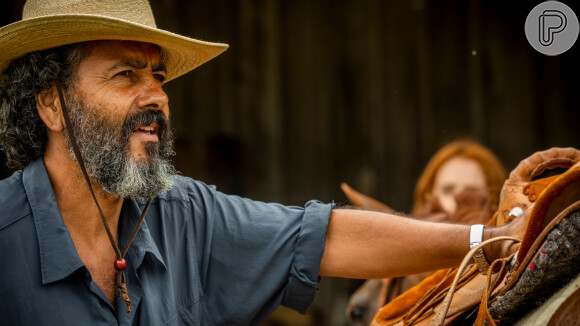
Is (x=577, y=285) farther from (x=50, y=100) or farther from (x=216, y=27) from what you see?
(x=216, y=27)

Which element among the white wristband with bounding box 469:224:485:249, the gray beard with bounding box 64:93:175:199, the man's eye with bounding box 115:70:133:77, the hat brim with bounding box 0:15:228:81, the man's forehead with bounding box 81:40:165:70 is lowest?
the white wristband with bounding box 469:224:485:249

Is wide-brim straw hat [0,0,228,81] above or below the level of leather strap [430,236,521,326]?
above

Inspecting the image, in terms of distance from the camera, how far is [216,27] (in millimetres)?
6109

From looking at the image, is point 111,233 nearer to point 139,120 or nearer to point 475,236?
point 139,120

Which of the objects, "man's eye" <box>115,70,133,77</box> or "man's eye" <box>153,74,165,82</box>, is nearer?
"man's eye" <box>115,70,133,77</box>

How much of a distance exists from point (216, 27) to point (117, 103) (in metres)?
4.28

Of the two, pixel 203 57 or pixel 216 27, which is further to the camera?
pixel 216 27

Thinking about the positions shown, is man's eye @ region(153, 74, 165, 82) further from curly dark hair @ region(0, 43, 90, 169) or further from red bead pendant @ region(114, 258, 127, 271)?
red bead pendant @ region(114, 258, 127, 271)

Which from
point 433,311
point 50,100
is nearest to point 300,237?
point 433,311

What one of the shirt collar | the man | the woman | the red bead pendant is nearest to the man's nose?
the man

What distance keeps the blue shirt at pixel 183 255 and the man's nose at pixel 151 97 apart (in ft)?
1.02

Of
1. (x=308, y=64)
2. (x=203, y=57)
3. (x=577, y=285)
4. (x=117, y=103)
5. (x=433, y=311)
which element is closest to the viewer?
(x=577, y=285)

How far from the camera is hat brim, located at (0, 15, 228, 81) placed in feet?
5.98

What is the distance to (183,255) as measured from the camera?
2070 millimetres
